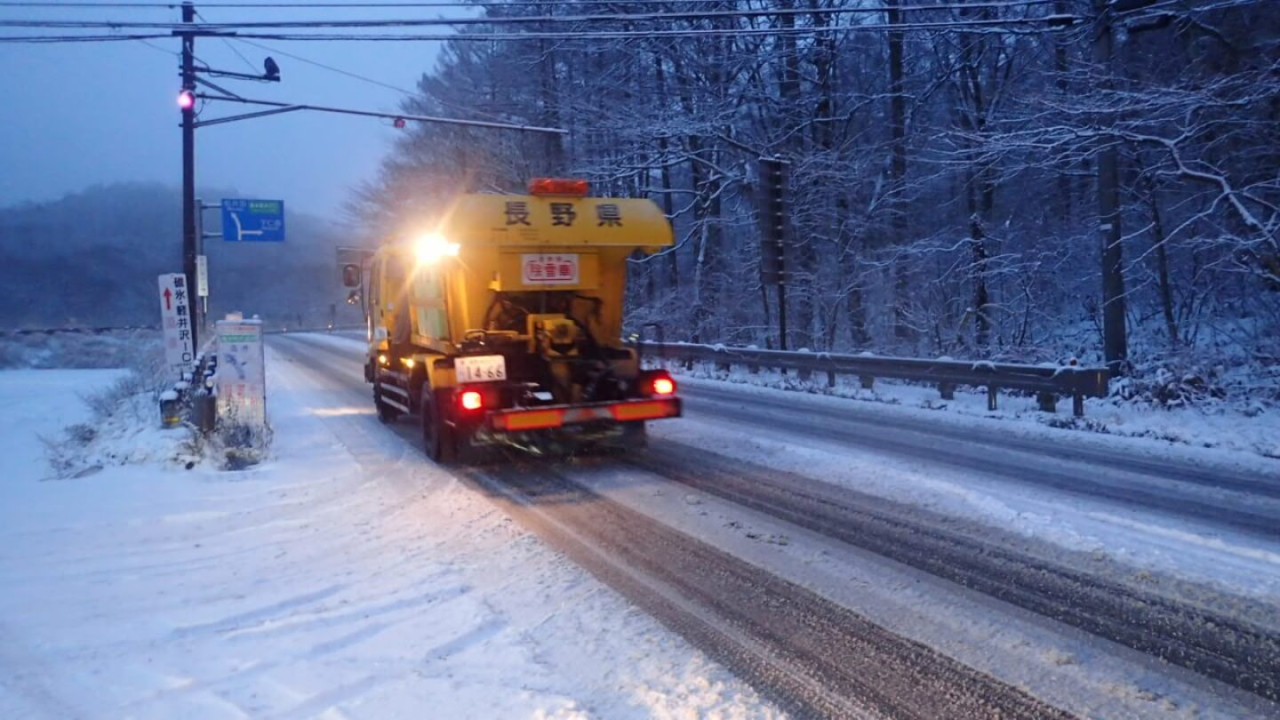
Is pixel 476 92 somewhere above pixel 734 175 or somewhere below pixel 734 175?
above

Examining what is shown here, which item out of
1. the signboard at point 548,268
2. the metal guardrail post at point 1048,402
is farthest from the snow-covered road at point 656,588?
the metal guardrail post at point 1048,402

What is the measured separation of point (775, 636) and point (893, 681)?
770 mm

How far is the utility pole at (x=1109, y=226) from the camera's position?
14789 millimetres

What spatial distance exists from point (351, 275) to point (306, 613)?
11680 mm

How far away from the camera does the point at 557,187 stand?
427 inches

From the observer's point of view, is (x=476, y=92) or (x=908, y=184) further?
(x=476, y=92)

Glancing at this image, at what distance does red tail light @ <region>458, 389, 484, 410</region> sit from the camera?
966 centimetres

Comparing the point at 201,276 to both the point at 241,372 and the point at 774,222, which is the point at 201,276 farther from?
the point at 774,222

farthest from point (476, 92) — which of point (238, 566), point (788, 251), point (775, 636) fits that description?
point (775, 636)

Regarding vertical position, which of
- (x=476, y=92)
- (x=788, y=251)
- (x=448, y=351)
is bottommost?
(x=448, y=351)

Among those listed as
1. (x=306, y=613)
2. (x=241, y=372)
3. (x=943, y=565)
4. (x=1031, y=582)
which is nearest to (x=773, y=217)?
(x=241, y=372)

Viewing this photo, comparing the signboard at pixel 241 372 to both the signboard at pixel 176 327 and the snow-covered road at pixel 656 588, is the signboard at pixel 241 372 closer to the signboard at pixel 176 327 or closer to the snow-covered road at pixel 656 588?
the snow-covered road at pixel 656 588

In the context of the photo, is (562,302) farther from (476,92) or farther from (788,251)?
(476,92)

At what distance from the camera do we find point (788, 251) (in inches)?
890
